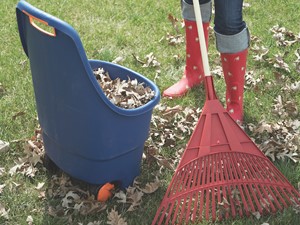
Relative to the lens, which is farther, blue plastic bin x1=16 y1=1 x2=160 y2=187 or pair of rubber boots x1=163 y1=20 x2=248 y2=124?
pair of rubber boots x1=163 y1=20 x2=248 y2=124

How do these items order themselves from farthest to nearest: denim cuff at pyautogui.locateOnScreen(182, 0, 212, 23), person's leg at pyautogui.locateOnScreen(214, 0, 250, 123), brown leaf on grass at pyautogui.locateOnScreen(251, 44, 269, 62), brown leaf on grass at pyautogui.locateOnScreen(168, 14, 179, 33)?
brown leaf on grass at pyautogui.locateOnScreen(168, 14, 179, 33) < brown leaf on grass at pyautogui.locateOnScreen(251, 44, 269, 62) < denim cuff at pyautogui.locateOnScreen(182, 0, 212, 23) < person's leg at pyautogui.locateOnScreen(214, 0, 250, 123)

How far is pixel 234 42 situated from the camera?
283 centimetres

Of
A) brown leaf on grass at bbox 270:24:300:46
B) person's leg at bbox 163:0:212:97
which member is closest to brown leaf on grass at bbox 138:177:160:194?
person's leg at bbox 163:0:212:97

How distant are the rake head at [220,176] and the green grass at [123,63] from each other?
0.08m

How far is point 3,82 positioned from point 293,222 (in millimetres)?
2000

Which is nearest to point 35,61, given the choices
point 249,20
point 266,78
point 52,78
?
point 52,78

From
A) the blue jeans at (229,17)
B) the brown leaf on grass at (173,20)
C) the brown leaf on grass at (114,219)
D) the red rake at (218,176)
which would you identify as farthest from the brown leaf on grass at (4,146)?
the brown leaf on grass at (173,20)

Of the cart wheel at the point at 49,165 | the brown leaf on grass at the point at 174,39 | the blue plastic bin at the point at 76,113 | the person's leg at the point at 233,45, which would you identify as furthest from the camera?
the brown leaf on grass at the point at 174,39

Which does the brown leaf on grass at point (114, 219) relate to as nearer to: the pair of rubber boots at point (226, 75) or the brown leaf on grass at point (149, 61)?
the pair of rubber boots at point (226, 75)

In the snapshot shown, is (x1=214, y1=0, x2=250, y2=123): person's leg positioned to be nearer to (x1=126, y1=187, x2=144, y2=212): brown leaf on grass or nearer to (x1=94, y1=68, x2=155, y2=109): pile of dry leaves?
(x1=94, y1=68, x2=155, y2=109): pile of dry leaves

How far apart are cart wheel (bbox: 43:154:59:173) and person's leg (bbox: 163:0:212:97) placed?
929 mm

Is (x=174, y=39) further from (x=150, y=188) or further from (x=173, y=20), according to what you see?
(x=150, y=188)

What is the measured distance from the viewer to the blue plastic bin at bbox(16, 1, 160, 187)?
2.06 m

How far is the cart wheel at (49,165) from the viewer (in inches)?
103
